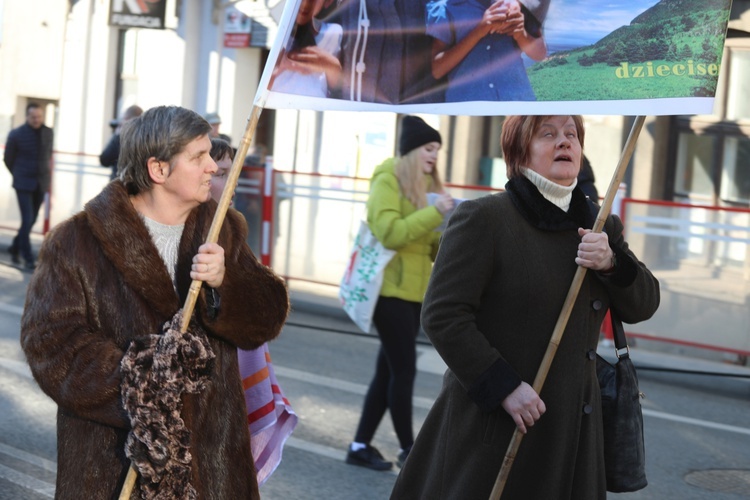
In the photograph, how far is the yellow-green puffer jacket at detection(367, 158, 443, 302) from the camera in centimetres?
635

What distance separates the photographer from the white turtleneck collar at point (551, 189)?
357 centimetres

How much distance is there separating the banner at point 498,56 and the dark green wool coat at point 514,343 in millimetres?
342

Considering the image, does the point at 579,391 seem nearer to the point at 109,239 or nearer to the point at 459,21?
the point at 459,21

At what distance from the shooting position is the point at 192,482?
3.35m

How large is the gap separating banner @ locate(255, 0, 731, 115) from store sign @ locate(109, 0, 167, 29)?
1661 cm

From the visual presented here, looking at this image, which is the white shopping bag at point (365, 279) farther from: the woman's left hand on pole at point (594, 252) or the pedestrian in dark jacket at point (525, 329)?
the woman's left hand on pole at point (594, 252)

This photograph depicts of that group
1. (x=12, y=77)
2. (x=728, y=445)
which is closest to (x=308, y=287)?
(x=728, y=445)

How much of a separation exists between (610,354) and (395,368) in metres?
4.94

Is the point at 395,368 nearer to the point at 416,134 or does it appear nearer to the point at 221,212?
the point at 416,134

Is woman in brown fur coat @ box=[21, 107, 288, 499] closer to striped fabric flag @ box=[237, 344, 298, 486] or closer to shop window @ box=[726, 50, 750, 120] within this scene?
striped fabric flag @ box=[237, 344, 298, 486]

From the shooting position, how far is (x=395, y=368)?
6340mm

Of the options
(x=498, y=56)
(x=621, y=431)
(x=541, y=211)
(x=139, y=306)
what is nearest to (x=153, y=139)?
(x=139, y=306)

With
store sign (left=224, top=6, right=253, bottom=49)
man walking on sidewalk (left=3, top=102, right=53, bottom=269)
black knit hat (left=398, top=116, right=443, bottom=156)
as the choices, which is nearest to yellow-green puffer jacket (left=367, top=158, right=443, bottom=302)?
black knit hat (left=398, top=116, right=443, bottom=156)

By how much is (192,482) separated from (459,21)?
4.94ft
